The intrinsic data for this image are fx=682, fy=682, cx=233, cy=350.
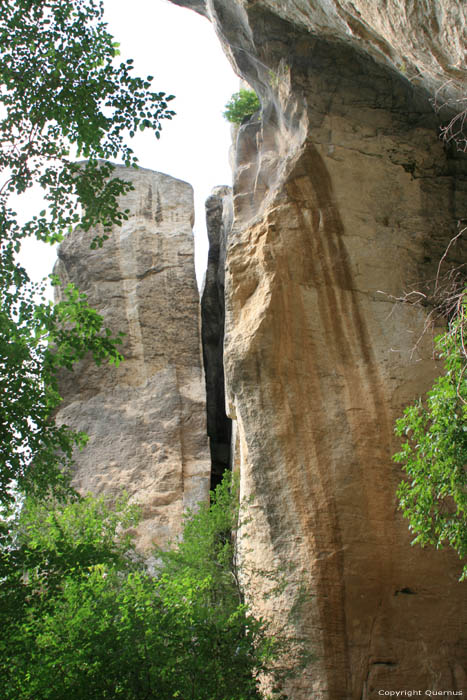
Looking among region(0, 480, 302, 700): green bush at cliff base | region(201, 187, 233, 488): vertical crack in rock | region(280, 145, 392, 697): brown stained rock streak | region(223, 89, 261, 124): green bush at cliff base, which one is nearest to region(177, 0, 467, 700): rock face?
region(280, 145, 392, 697): brown stained rock streak

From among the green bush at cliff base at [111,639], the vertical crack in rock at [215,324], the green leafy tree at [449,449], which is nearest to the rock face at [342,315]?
the green bush at cliff base at [111,639]

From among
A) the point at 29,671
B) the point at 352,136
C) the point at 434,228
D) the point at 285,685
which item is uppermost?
the point at 352,136

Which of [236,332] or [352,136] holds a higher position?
[352,136]

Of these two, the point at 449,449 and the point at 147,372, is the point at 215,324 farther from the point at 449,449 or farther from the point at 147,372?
the point at 449,449

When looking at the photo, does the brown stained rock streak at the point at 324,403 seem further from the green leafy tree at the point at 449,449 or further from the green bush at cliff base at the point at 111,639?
the green leafy tree at the point at 449,449

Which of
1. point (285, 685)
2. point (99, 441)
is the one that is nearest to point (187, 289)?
point (99, 441)

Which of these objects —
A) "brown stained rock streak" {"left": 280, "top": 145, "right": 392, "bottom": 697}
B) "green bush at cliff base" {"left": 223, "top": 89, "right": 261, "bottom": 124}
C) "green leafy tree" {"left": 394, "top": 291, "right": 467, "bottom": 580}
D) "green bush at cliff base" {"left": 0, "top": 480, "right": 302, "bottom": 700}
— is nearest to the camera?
"green leafy tree" {"left": 394, "top": 291, "right": 467, "bottom": 580}

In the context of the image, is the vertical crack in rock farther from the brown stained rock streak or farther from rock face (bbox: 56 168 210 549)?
the brown stained rock streak

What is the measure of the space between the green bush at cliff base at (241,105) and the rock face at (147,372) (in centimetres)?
306

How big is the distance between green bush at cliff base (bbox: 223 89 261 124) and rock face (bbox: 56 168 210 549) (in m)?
3.06

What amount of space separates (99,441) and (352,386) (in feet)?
23.6

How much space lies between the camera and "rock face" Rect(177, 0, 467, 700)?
8320 millimetres

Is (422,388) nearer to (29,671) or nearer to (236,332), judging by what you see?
(236,332)

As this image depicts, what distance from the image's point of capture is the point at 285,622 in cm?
859
